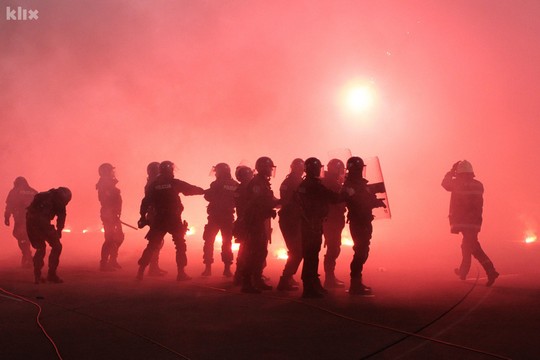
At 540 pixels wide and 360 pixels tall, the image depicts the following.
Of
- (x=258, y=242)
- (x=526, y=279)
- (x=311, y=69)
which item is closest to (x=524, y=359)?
(x=258, y=242)

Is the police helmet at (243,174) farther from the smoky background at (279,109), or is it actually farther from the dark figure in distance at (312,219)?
the smoky background at (279,109)

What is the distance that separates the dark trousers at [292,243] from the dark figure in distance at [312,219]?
0.96 ft

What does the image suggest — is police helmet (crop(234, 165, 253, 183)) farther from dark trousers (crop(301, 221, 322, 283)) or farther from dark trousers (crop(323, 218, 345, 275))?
dark trousers (crop(301, 221, 322, 283))

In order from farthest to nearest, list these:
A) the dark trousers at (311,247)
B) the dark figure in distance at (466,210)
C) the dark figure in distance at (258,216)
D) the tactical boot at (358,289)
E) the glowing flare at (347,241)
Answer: the glowing flare at (347,241)
the dark figure in distance at (466,210)
the dark figure in distance at (258,216)
the tactical boot at (358,289)
the dark trousers at (311,247)

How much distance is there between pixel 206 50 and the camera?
1072 inches

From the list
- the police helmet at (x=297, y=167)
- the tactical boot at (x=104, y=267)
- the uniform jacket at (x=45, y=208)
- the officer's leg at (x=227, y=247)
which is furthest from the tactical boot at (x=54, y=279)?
the police helmet at (x=297, y=167)

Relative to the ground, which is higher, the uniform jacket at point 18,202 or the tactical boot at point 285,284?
the uniform jacket at point 18,202

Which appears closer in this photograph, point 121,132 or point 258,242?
point 258,242

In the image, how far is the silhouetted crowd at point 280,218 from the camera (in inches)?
263

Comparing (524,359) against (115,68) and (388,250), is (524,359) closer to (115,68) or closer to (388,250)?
(388,250)

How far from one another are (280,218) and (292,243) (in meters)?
0.44

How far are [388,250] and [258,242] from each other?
7326mm

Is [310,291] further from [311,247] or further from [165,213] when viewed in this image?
[165,213]

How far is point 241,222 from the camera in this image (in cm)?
741
